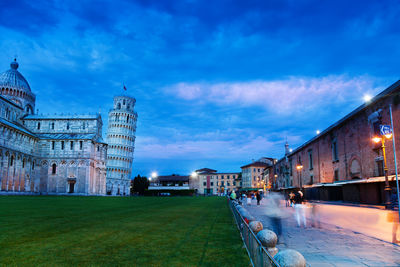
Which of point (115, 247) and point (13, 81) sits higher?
point (13, 81)

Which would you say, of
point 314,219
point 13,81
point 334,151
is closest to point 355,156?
point 334,151

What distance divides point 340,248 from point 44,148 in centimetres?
7425

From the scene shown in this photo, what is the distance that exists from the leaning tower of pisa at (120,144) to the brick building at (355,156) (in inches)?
2746

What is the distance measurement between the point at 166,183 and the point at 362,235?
116 meters

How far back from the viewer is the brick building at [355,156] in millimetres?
20188

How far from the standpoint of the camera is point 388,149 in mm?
20203

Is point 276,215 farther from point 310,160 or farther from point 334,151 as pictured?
point 310,160

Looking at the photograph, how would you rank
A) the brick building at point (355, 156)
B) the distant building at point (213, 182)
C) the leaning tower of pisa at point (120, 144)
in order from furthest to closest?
1. the distant building at point (213, 182)
2. the leaning tower of pisa at point (120, 144)
3. the brick building at point (355, 156)

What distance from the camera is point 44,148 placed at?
226 ft

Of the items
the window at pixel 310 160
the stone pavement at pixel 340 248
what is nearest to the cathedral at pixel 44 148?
the window at pixel 310 160

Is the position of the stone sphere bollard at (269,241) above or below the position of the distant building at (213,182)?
above

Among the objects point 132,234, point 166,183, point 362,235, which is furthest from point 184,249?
point 166,183

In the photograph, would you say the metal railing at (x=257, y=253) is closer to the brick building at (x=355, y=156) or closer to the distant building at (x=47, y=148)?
the brick building at (x=355, y=156)

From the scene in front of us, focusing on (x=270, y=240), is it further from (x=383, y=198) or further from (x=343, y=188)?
(x=343, y=188)
